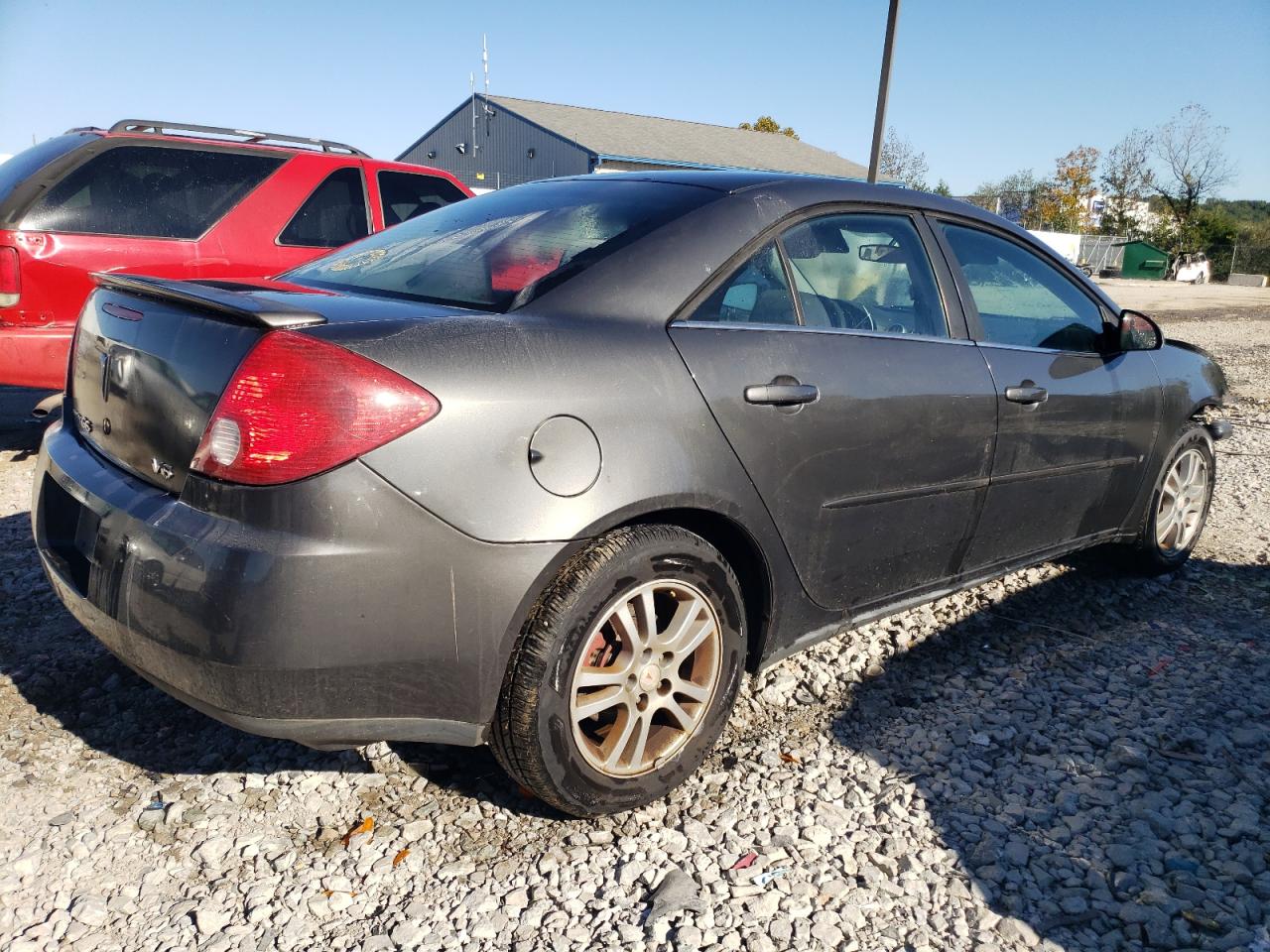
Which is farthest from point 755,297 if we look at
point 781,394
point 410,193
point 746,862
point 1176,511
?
point 410,193

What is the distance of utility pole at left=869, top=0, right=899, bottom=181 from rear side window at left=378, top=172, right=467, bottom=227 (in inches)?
385

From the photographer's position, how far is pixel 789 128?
6291 centimetres

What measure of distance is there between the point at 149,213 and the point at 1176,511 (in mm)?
5763

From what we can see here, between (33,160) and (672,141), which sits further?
(672,141)

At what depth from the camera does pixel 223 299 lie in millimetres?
2125

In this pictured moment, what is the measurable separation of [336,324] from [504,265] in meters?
0.66

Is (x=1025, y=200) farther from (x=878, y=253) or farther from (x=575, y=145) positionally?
(x=878, y=253)

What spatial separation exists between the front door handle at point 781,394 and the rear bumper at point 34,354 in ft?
14.1

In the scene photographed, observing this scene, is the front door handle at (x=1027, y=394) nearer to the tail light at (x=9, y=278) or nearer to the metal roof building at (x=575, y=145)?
the tail light at (x=9, y=278)

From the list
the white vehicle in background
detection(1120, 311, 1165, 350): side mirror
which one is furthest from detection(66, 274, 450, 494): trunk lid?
the white vehicle in background

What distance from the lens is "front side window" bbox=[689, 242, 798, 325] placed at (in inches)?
101

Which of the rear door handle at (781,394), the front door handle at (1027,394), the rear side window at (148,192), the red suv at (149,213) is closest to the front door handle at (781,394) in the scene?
the rear door handle at (781,394)

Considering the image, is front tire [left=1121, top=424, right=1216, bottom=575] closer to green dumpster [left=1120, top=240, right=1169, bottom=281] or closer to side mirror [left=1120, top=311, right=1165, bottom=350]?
side mirror [left=1120, top=311, right=1165, bottom=350]

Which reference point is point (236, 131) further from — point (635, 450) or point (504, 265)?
point (635, 450)
